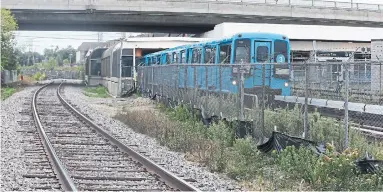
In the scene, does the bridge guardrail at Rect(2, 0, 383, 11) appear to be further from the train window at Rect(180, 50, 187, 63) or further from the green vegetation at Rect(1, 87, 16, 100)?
the train window at Rect(180, 50, 187, 63)

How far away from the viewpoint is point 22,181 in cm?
948

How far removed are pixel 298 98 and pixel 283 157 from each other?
137 inches

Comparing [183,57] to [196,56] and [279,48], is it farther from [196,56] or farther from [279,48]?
[279,48]

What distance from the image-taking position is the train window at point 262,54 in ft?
69.5

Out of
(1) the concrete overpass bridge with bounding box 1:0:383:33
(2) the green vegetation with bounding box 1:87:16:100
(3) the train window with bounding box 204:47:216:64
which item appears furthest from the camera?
(1) the concrete overpass bridge with bounding box 1:0:383:33

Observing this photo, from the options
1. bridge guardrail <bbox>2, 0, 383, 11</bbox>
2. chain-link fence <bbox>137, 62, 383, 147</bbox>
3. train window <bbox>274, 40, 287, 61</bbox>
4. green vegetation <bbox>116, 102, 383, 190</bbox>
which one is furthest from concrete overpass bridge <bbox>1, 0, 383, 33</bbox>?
green vegetation <bbox>116, 102, 383, 190</bbox>

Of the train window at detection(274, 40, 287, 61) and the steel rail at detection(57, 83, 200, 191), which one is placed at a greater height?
the train window at detection(274, 40, 287, 61)

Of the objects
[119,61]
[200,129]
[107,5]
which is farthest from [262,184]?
[107,5]

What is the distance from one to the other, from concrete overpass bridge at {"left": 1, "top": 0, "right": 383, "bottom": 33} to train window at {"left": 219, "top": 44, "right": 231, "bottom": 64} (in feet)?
101

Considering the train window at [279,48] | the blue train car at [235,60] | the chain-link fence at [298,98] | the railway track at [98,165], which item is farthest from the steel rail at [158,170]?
the train window at [279,48]

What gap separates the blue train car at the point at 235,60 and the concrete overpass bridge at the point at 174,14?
87.0 ft

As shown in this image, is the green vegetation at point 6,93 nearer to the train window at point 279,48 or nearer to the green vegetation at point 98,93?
the green vegetation at point 98,93

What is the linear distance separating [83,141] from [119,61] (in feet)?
70.1

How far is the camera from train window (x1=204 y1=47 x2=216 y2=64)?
21781 millimetres
